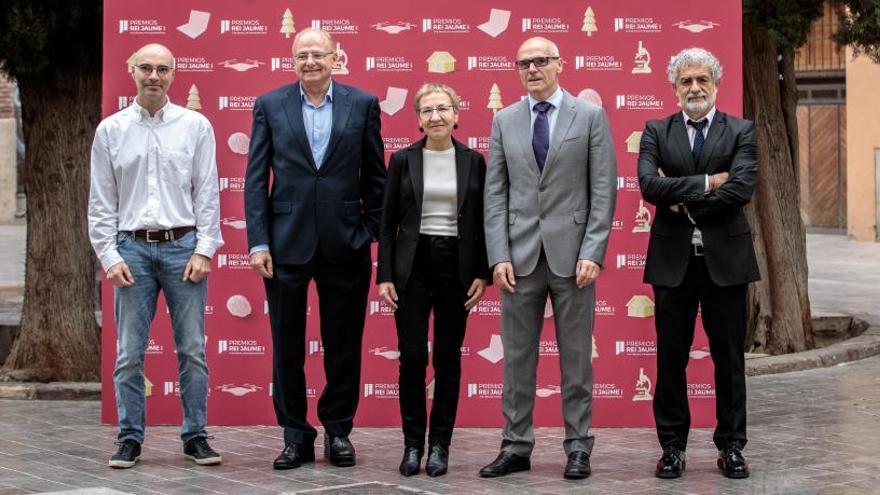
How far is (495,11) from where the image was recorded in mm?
9117

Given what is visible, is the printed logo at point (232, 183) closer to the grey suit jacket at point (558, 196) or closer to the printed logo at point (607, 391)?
the grey suit jacket at point (558, 196)

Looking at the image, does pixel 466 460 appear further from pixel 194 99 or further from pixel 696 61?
pixel 194 99

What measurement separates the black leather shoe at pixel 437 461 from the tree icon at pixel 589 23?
9.23ft

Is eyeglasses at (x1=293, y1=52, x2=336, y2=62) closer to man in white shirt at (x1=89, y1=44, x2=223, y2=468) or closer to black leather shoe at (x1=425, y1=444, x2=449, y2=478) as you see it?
man in white shirt at (x1=89, y1=44, x2=223, y2=468)

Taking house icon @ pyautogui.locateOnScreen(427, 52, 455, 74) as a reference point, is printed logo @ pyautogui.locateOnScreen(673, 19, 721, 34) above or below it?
above

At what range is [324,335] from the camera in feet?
26.4

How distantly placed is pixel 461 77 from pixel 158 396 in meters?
2.68

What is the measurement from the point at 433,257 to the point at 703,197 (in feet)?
4.51

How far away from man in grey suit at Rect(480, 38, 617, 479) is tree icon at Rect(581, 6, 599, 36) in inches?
58.2

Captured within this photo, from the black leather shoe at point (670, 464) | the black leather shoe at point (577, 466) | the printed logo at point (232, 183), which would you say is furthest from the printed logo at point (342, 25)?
the black leather shoe at point (670, 464)

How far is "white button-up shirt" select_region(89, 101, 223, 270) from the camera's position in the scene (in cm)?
782

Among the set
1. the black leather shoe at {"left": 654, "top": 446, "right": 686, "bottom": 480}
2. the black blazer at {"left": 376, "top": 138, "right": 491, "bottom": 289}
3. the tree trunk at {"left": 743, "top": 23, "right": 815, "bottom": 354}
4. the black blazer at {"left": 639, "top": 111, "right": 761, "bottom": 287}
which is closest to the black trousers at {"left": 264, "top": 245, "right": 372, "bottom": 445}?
the black blazer at {"left": 376, "top": 138, "right": 491, "bottom": 289}

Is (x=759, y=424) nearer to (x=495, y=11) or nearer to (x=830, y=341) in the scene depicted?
(x=495, y=11)

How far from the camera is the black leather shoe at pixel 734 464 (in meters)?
7.59
